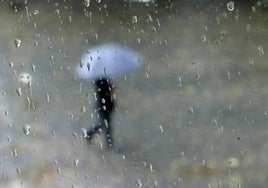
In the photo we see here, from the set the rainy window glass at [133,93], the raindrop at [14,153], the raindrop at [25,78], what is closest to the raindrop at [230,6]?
the rainy window glass at [133,93]

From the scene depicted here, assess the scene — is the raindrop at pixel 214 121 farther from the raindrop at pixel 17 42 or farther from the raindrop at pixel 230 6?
the raindrop at pixel 17 42

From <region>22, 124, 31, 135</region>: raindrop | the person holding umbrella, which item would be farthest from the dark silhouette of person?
<region>22, 124, 31, 135</region>: raindrop

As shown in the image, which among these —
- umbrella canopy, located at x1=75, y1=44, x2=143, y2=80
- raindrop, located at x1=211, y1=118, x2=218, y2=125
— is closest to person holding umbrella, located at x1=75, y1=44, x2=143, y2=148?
umbrella canopy, located at x1=75, y1=44, x2=143, y2=80

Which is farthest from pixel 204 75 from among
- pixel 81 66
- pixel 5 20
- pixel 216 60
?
pixel 5 20

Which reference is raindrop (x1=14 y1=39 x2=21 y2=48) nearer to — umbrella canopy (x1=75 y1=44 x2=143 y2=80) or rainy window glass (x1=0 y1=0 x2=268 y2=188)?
rainy window glass (x1=0 y1=0 x2=268 y2=188)

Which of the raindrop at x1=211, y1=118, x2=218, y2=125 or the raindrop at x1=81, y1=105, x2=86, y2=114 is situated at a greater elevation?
the raindrop at x1=81, y1=105, x2=86, y2=114

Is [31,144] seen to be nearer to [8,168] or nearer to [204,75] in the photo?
[8,168]

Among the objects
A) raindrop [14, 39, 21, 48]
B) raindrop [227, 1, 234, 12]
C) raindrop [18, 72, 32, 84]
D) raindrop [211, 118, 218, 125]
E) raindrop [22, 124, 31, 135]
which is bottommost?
raindrop [211, 118, 218, 125]

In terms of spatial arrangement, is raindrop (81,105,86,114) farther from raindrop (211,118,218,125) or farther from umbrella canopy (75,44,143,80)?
raindrop (211,118,218,125)
